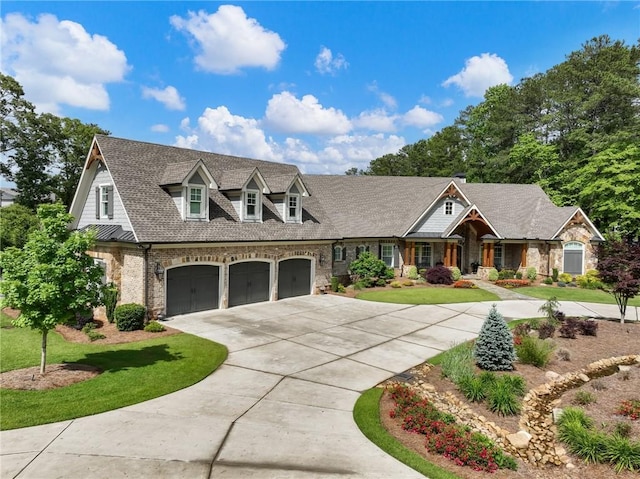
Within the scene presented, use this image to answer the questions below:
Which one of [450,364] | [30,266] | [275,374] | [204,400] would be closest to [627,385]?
[450,364]

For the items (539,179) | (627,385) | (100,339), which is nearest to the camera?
(627,385)

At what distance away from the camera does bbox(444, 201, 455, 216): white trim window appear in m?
34.6

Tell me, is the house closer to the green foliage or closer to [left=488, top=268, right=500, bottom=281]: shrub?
[left=488, top=268, right=500, bottom=281]: shrub

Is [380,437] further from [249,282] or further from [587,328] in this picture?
[249,282]

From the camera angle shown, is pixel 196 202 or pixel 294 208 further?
pixel 294 208

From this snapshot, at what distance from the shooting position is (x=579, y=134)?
43.4m

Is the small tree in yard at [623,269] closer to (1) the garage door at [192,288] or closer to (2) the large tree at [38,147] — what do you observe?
(1) the garage door at [192,288]

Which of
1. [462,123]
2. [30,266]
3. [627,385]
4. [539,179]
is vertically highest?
[462,123]

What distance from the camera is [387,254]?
33969 mm

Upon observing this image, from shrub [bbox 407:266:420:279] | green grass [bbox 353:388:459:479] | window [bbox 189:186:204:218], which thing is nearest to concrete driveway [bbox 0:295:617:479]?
green grass [bbox 353:388:459:479]

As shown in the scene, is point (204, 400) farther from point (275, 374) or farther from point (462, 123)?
point (462, 123)

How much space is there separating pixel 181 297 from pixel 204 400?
34.2ft

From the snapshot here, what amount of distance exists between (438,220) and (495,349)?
22.2 m

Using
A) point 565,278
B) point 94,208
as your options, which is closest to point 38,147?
point 94,208
